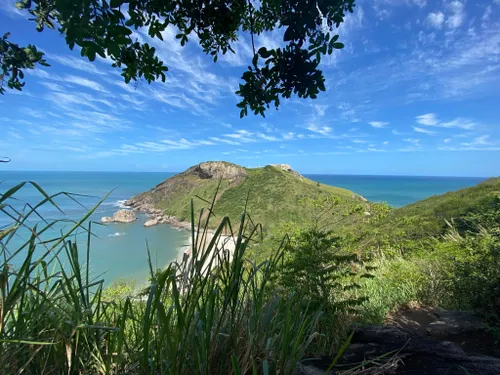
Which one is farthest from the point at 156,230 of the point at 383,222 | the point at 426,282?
the point at 426,282

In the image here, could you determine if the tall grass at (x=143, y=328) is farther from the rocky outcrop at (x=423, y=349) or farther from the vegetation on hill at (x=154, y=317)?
the rocky outcrop at (x=423, y=349)

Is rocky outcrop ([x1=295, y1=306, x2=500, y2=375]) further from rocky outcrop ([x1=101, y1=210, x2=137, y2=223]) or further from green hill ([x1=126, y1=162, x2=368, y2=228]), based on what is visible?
rocky outcrop ([x1=101, y1=210, x2=137, y2=223])

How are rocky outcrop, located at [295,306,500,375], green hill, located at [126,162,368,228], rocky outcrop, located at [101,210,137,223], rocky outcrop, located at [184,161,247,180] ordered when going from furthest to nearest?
rocky outcrop, located at [184,161,247,180]
rocky outcrop, located at [101,210,137,223]
green hill, located at [126,162,368,228]
rocky outcrop, located at [295,306,500,375]

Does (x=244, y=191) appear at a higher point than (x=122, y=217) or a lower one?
higher

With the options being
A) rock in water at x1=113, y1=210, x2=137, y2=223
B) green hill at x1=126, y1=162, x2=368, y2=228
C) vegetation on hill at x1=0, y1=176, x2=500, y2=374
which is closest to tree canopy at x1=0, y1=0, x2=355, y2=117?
vegetation on hill at x1=0, y1=176, x2=500, y2=374

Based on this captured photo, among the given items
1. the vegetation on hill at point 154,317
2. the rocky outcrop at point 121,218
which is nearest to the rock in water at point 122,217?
the rocky outcrop at point 121,218

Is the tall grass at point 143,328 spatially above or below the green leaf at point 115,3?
below

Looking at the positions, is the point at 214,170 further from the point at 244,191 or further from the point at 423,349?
the point at 423,349

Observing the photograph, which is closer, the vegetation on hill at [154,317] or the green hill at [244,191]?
the vegetation on hill at [154,317]

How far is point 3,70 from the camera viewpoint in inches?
92.6

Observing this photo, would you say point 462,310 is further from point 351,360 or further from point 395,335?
point 351,360

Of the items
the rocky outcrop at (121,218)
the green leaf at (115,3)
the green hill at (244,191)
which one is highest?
the green leaf at (115,3)

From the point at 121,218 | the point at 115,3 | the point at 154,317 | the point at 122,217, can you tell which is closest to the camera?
the point at 154,317

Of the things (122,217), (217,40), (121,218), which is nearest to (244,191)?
(122,217)
